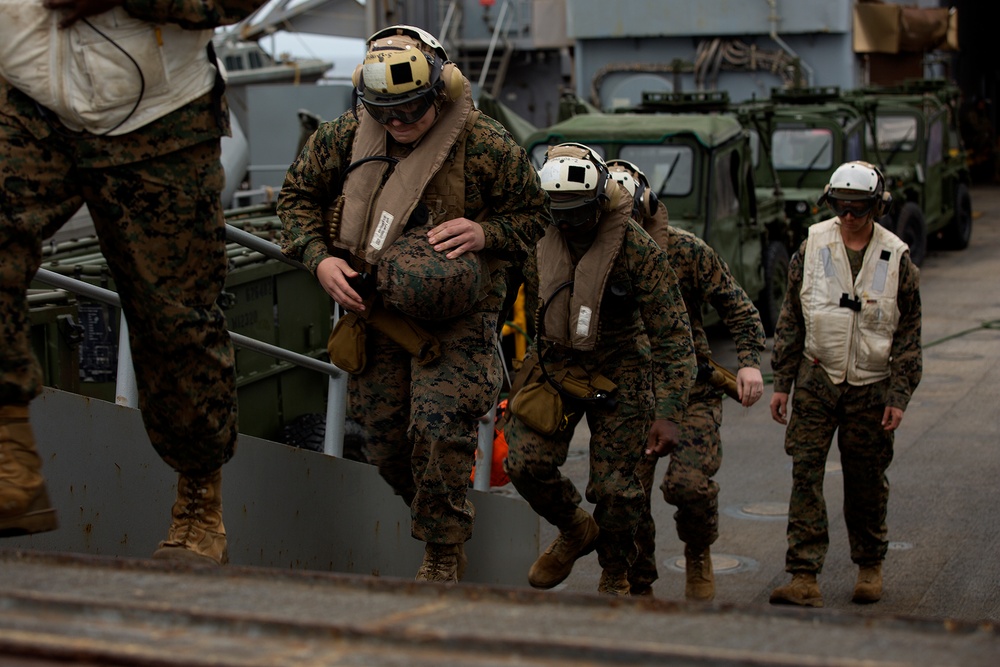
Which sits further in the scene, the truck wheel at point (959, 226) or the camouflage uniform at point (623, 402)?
the truck wheel at point (959, 226)

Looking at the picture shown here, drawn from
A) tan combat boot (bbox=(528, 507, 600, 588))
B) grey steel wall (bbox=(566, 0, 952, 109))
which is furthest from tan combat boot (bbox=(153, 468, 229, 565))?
grey steel wall (bbox=(566, 0, 952, 109))

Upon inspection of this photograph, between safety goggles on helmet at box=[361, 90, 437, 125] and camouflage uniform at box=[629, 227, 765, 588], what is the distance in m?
2.05

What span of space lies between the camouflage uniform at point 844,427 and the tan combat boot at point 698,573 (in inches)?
15.5

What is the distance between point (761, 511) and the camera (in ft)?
27.9

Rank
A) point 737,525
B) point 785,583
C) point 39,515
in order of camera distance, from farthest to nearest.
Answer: point 737,525, point 785,583, point 39,515

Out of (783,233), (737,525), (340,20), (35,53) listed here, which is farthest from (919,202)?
(35,53)

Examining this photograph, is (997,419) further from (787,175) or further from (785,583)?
(787,175)

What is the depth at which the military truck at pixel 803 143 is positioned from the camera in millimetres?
15117

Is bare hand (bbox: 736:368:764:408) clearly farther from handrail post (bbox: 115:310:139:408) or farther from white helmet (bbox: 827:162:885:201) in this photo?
handrail post (bbox: 115:310:139:408)

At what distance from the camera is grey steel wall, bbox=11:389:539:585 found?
3.93 m

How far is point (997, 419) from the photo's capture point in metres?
10.6

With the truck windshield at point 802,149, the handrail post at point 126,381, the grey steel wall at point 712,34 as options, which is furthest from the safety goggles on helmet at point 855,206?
the grey steel wall at point 712,34

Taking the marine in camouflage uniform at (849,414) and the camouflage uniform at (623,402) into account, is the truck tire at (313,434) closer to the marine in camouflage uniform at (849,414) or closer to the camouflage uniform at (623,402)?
the camouflage uniform at (623,402)

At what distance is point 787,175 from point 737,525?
8.46 metres
